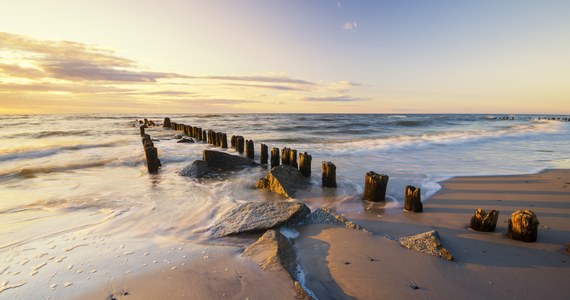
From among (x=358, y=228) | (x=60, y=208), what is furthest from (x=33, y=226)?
(x=358, y=228)

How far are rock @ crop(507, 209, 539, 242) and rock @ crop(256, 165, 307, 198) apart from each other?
4.03 metres

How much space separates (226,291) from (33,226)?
14.3 feet

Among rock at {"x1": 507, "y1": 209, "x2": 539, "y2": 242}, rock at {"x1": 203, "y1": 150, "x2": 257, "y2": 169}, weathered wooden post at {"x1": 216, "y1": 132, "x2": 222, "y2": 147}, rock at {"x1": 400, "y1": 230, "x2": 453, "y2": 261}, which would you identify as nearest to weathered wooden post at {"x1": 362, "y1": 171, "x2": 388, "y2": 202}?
rock at {"x1": 400, "y1": 230, "x2": 453, "y2": 261}

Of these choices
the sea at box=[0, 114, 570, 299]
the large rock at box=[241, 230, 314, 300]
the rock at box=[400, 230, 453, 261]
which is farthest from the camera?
the sea at box=[0, 114, 570, 299]

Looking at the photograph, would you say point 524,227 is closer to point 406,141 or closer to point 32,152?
point 406,141

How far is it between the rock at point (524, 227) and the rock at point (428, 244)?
1152 millimetres

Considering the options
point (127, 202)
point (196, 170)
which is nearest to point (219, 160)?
point (196, 170)

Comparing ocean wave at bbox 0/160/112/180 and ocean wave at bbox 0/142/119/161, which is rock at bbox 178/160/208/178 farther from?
ocean wave at bbox 0/142/119/161

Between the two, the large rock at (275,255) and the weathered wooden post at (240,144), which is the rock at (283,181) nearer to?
the large rock at (275,255)

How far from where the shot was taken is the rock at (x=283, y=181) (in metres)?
6.96

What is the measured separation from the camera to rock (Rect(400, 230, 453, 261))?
3.57 m

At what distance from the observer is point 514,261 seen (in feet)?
11.5

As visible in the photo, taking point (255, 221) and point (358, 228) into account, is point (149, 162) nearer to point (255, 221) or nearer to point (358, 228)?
point (255, 221)

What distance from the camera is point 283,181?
7.21m
